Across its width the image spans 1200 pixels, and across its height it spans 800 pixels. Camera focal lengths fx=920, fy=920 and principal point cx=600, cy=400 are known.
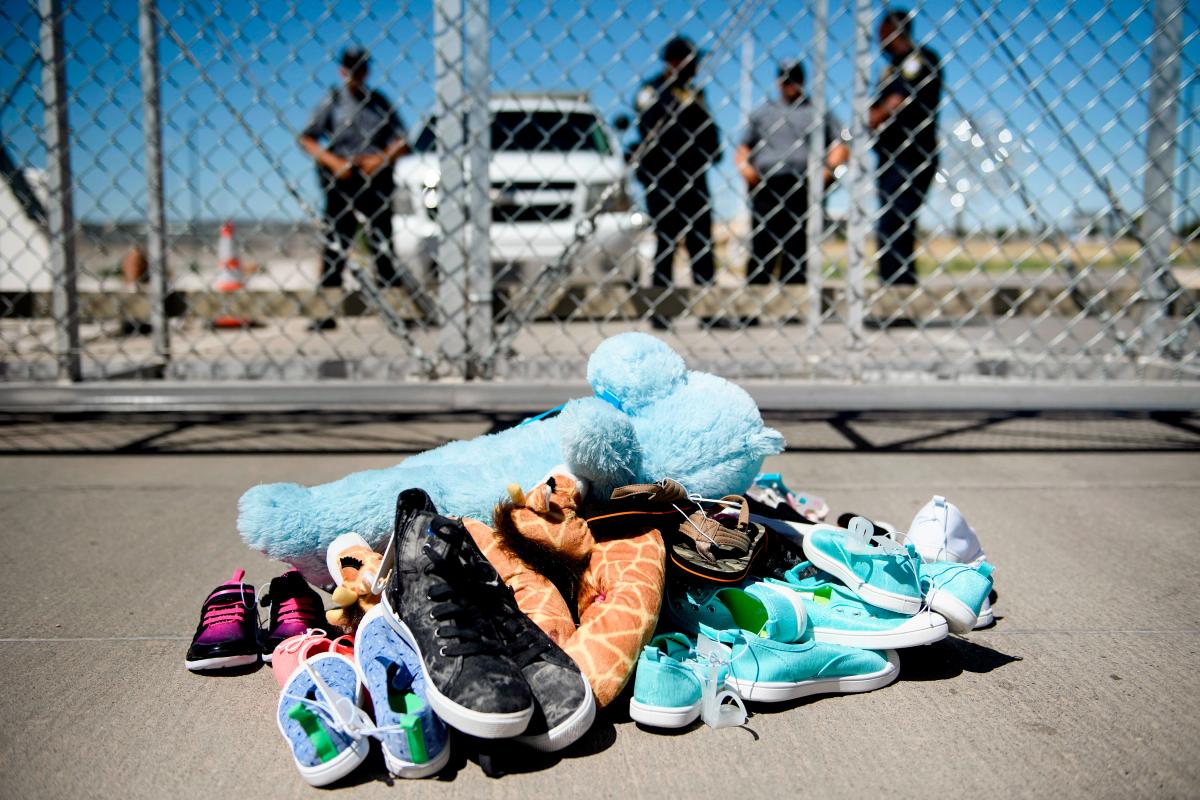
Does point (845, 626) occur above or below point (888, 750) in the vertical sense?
above

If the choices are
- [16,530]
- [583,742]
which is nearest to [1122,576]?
[583,742]

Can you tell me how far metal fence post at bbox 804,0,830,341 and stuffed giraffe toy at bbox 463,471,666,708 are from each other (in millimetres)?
2352

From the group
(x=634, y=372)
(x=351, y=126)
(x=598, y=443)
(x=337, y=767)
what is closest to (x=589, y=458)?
(x=598, y=443)

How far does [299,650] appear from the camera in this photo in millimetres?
1604

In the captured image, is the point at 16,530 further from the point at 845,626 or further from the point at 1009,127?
the point at 1009,127

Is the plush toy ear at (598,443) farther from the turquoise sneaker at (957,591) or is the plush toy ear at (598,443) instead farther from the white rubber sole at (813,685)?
the turquoise sneaker at (957,591)

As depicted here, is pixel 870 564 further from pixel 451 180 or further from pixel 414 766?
pixel 451 180

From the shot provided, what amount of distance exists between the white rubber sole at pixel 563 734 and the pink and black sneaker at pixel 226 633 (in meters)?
0.62

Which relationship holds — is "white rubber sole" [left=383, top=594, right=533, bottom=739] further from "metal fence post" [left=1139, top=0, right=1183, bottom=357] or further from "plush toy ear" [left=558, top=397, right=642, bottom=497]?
"metal fence post" [left=1139, top=0, right=1183, bottom=357]

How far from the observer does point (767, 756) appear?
1413 mm

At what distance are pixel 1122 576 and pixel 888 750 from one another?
1.06 m

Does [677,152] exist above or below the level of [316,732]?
above

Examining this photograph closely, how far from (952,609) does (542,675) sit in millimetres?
775

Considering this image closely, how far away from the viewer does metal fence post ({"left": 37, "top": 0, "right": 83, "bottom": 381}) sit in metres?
3.09
